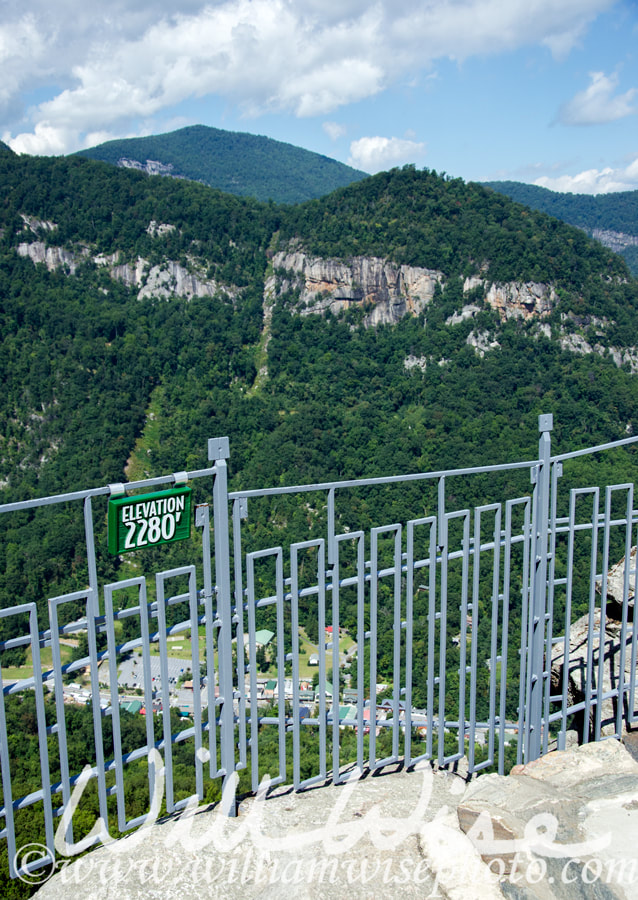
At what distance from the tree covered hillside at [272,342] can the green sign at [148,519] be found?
27589 millimetres

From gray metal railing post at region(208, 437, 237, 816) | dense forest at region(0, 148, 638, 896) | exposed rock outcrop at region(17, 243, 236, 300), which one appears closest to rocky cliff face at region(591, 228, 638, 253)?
dense forest at region(0, 148, 638, 896)

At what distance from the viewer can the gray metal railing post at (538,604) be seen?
148 inches

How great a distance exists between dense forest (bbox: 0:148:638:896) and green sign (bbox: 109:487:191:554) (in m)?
26.2

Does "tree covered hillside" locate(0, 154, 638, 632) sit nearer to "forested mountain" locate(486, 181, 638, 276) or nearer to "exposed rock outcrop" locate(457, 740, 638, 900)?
"exposed rock outcrop" locate(457, 740, 638, 900)

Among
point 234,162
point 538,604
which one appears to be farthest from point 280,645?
point 234,162

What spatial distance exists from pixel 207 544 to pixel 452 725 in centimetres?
195

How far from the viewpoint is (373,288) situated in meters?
74.9

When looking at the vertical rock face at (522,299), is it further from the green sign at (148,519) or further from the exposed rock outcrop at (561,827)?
the green sign at (148,519)

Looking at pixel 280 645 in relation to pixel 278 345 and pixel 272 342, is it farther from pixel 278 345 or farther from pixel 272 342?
pixel 272 342

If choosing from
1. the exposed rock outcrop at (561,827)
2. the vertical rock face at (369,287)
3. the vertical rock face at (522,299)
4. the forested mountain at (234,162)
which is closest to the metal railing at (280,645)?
the exposed rock outcrop at (561,827)

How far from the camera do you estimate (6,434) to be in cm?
5825

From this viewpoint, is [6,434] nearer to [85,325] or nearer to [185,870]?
[85,325]

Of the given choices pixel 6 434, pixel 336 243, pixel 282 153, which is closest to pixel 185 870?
pixel 6 434

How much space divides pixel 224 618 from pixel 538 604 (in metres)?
1.86
